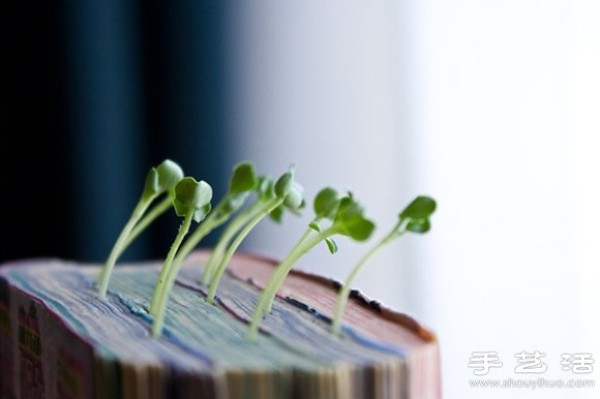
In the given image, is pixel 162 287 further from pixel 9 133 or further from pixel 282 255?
pixel 9 133

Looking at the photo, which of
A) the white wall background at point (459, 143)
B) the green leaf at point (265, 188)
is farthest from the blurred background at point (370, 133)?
the green leaf at point (265, 188)

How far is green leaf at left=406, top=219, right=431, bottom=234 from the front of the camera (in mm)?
605

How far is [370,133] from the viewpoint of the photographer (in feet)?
4.22

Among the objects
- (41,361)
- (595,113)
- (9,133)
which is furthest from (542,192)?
(9,133)

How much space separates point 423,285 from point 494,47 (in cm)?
32

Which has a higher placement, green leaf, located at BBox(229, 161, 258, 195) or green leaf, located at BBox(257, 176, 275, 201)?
green leaf, located at BBox(229, 161, 258, 195)

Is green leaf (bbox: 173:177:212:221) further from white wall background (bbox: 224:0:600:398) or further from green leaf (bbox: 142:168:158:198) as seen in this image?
white wall background (bbox: 224:0:600:398)

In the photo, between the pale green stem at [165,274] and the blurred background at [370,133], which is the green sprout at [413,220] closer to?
the pale green stem at [165,274]

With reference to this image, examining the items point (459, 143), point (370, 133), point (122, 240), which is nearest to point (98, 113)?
point (370, 133)

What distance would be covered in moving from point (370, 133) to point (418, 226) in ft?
2.26

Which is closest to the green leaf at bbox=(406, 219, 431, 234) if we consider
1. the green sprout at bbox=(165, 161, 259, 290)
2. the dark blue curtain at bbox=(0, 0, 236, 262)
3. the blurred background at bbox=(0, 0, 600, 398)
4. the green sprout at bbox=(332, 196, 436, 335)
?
the green sprout at bbox=(332, 196, 436, 335)

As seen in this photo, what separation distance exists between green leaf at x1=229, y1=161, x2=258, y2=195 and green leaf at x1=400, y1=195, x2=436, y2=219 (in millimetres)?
135

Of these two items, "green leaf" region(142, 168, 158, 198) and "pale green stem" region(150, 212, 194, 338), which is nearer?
"pale green stem" region(150, 212, 194, 338)

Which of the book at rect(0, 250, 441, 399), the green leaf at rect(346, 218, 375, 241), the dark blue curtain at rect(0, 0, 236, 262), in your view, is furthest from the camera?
the dark blue curtain at rect(0, 0, 236, 262)
